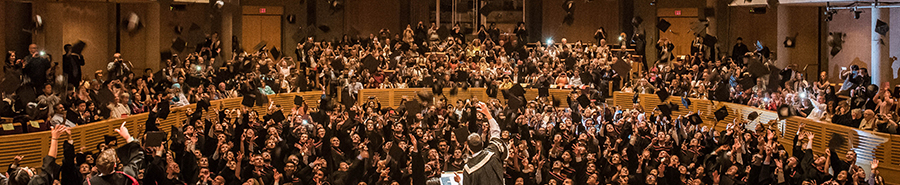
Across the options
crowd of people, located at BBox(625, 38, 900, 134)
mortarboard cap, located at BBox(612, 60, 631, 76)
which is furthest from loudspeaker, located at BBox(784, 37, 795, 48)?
mortarboard cap, located at BBox(612, 60, 631, 76)

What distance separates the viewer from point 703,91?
1623 cm

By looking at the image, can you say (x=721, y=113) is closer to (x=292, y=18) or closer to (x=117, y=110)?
(x=117, y=110)

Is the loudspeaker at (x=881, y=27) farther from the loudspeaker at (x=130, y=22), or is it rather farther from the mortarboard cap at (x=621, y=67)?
the loudspeaker at (x=130, y=22)

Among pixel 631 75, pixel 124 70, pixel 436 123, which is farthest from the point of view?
pixel 631 75

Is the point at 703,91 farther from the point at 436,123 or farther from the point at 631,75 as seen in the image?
the point at 436,123

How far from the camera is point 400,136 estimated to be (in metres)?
11.9

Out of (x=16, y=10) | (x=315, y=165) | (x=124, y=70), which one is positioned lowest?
(x=315, y=165)

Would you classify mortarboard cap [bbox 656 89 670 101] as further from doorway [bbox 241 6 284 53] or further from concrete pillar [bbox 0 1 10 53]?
concrete pillar [bbox 0 1 10 53]

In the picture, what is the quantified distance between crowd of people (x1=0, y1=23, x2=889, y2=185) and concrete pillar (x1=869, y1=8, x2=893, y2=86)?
2.58 metres

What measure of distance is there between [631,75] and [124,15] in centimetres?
1145

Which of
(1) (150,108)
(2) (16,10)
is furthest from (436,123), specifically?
(2) (16,10)

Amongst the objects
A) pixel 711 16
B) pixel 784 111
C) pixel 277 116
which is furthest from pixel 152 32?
pixel 711 16

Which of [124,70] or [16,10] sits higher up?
[16,10]

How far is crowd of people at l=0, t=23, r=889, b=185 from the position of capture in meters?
10.3
